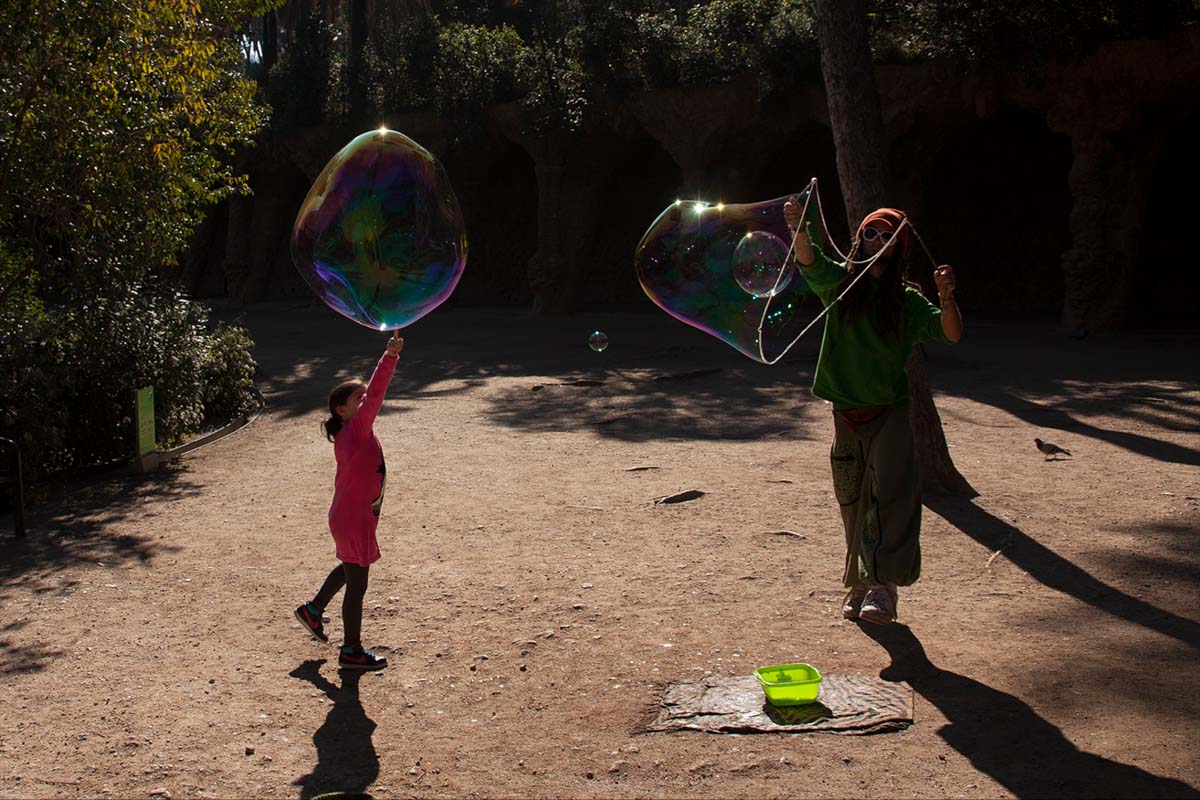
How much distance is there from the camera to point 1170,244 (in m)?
20.9

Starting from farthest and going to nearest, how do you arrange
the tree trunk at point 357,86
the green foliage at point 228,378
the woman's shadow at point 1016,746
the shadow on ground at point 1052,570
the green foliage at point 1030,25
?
the tree trunk at point 357,86 < the green foliage at point 1030,25 < the green foliage at point 228,378 < the shadow on ground at point 1052,570 < the woman's shadow at point 1016,746

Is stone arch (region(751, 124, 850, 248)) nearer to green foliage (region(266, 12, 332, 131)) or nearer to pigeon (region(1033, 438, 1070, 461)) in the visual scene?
green foliage (region(266, 12, 332, 131))

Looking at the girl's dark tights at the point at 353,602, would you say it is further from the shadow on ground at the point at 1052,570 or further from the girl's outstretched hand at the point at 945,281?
the shadow on ground at the point at 1052,570

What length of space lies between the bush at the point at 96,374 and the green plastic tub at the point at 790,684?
639 cm

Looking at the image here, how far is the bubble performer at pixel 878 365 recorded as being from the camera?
500 centimetres


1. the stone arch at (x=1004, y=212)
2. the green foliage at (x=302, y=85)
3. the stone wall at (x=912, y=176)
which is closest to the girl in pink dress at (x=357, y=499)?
the stone wall at (x=912, y=176)

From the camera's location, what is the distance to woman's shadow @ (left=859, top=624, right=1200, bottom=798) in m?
3.73

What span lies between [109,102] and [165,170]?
94 cm

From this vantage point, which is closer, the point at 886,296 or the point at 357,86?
the point at 886,296

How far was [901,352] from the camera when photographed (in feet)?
16.6

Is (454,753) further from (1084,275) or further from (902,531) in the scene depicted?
(1084,275)

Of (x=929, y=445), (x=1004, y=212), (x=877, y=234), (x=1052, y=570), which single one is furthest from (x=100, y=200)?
(x=1004, y=212)

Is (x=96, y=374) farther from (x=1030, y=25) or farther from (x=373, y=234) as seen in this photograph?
(x=1030, y=25)

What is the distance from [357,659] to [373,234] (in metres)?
2.05
